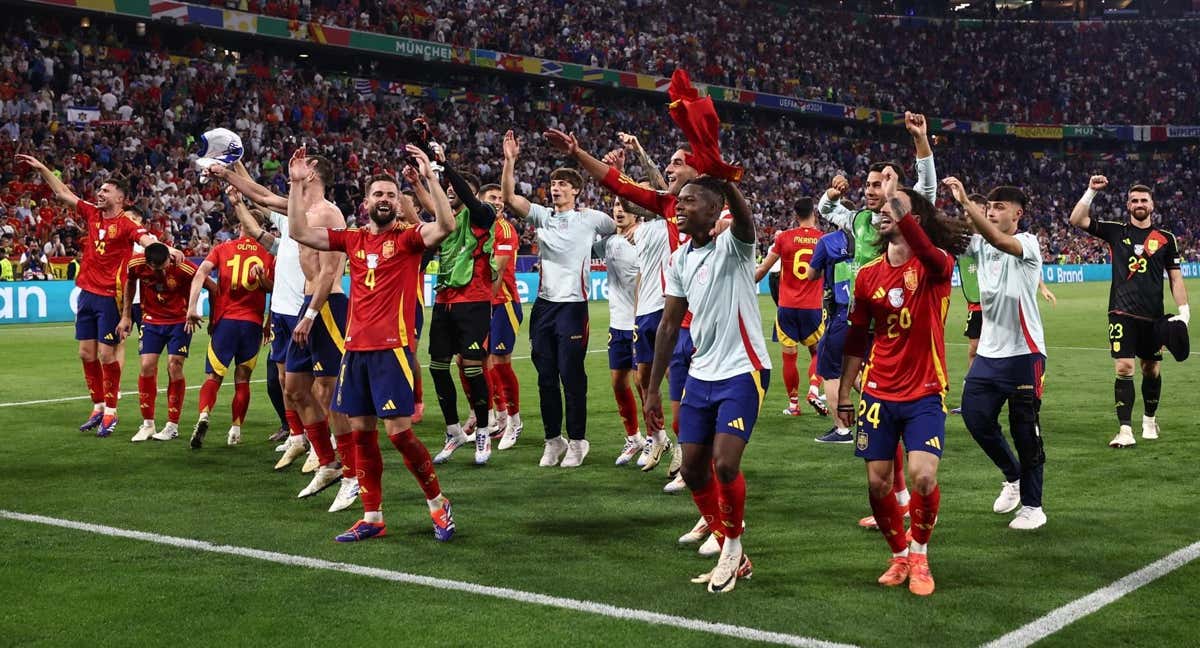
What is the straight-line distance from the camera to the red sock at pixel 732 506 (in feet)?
19.5

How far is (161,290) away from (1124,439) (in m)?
9.33

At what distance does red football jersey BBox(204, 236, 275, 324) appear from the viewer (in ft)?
35.0

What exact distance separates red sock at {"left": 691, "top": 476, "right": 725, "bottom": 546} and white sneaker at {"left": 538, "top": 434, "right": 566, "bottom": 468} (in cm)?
352

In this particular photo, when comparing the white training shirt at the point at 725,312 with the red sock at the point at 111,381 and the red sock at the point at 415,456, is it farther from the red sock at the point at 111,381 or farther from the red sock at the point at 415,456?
the red sock at the point at 111,381

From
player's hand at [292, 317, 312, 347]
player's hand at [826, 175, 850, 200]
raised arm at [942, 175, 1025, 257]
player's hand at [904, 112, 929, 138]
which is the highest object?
player's hand at [904, 112, 929, 138]

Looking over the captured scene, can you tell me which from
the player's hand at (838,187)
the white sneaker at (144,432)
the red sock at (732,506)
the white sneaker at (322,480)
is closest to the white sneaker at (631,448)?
the white sneaker at (322,480)

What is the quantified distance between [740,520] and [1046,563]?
1910 millimetres

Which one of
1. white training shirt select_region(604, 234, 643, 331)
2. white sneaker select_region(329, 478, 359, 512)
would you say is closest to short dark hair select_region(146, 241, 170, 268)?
white sneaker select_region(329, 478, 359, 512)

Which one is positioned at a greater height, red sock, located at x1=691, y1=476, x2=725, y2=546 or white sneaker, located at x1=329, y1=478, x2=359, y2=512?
red sock, located at x1=691, y1=476, x2=725, y2=546

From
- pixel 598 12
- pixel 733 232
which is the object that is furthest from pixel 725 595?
pixel 598 12

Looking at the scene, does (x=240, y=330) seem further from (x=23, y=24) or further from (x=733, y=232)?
(x=23, y=24)

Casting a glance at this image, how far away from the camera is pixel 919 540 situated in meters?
5.96

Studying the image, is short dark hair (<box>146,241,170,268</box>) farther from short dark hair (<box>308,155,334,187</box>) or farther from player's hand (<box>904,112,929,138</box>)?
player's hand (<box>904,112,929,138</box>)

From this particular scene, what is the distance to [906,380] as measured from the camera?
19.6 ft
